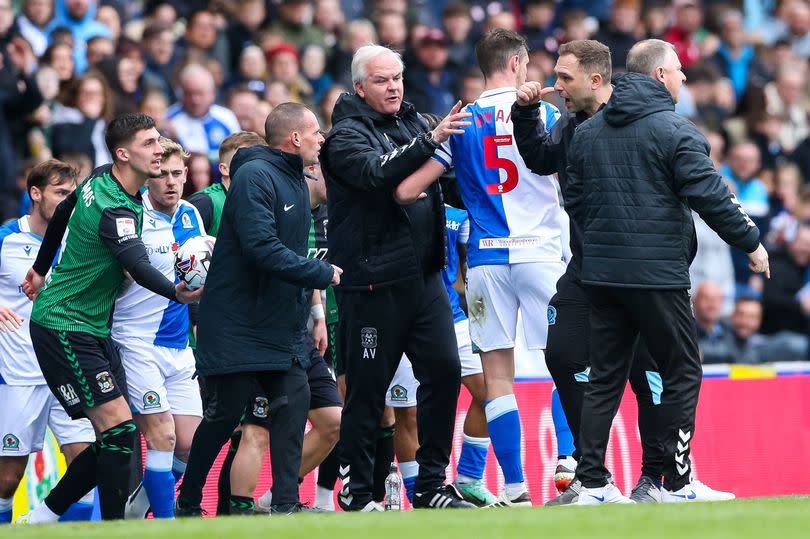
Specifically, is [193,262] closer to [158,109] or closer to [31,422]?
[31,422]

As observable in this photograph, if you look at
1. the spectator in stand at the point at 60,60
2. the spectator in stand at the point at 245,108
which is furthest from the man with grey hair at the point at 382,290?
the spectator in stand at the point at 60,60

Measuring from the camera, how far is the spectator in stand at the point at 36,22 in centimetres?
1546

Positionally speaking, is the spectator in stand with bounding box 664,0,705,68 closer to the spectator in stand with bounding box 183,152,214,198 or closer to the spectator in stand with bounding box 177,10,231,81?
the spectator in stand with bounding box 177,10,231,81

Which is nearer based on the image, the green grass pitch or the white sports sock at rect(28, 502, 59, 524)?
the green grass pitch

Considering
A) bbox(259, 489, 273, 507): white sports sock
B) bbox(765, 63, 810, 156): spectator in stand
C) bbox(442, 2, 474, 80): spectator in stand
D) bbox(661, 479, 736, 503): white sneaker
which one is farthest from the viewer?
bbox(765, 63, 810, 156): spectator in stand

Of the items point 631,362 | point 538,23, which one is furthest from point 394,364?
point 538,23

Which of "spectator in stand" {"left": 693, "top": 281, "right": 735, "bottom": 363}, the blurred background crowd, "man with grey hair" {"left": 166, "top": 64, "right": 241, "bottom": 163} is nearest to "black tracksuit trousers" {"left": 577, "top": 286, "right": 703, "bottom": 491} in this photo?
the blurred background crowd

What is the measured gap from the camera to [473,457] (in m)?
10.0

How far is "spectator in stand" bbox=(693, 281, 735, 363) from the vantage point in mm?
15594

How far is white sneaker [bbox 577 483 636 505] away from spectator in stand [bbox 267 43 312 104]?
8.18m

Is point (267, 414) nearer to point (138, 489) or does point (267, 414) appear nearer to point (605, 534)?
point (138, 489)

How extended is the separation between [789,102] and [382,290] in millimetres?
12031

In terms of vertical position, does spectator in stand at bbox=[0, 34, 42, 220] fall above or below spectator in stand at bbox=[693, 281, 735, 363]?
above

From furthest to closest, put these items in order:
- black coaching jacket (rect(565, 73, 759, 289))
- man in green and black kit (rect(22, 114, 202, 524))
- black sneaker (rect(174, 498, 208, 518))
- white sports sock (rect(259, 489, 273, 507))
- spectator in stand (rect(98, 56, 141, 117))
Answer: spectator in stand (rect(98, 56, 141, 117)) < white sports sock (rect(259, 489, 273, 507)) < man in green and black kit (rect(22, 114, 202, 524)) < black sneaker (rect(174, 498, 208, 518)) < black coaching jacket (rect(565, 73, 759, 289))
